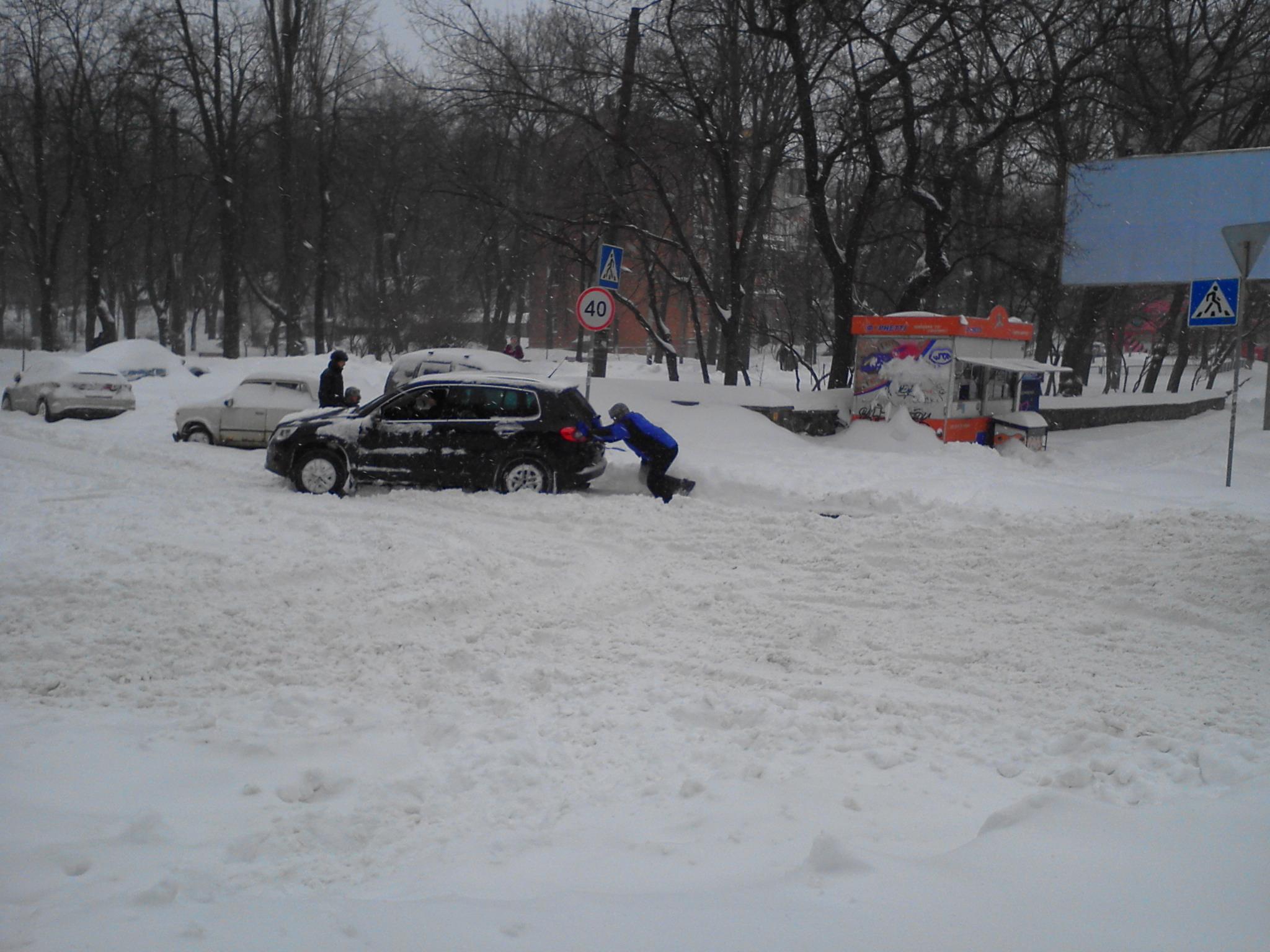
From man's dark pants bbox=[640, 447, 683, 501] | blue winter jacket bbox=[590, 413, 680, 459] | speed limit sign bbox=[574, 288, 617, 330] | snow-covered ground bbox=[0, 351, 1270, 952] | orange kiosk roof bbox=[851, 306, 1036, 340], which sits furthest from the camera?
orange kiosk roof bbox=[851, 306, 1036, 340]

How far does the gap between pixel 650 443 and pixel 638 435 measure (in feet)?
0.59

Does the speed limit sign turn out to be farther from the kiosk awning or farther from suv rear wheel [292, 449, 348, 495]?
the kiosk awning

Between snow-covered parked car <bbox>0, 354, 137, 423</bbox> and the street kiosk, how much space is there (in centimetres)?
1507

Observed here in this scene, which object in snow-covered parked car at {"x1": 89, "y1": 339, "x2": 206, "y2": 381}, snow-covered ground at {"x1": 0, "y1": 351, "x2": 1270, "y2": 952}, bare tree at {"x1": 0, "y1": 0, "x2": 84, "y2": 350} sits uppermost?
bare tree at {"x1": 0, "y1": 0, "x2": 84, "y2": 350}

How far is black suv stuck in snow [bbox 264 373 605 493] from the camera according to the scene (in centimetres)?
1290

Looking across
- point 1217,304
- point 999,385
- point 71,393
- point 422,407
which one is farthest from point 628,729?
point 71,393

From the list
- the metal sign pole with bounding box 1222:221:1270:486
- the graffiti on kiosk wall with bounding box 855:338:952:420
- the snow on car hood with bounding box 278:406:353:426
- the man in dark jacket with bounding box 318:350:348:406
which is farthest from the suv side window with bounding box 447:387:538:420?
the metal sign pole with bounding box 1222:221:1270:486

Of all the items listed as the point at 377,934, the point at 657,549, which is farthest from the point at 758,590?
the point at 377,934

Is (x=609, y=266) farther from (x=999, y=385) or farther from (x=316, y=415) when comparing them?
(x=999, y=385)

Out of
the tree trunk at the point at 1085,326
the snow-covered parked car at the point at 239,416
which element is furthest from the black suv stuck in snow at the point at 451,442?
the tree trunk at the point at 1085,326

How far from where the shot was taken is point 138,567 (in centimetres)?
816

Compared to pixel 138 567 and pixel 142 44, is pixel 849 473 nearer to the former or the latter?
pixel 138 567

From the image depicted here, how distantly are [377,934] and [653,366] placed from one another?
4866cm

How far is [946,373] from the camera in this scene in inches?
675
